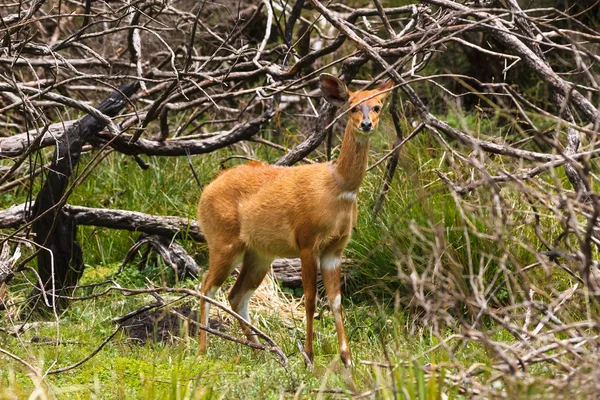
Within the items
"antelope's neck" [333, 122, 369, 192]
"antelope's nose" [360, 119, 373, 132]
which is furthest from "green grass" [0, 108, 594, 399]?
"antelope's nose" [360, 119, 373, 132]

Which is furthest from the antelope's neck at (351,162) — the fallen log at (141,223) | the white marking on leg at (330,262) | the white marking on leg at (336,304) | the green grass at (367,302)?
the fallen log at (141,223)

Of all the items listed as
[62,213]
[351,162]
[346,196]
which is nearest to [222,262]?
[346,196]

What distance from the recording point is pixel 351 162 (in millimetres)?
6402

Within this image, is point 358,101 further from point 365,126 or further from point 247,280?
point 247,280

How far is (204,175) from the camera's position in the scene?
32.8 feet

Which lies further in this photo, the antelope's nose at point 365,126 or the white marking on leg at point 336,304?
the white marking on leg at point 336,304

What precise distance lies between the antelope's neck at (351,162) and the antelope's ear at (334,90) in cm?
23

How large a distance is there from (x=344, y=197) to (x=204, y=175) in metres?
3.80

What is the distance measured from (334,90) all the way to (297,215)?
89 centimetres

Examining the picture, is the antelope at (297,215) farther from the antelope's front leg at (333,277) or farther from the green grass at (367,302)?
the green grass at (367,302)

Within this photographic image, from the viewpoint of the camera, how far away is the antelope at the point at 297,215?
6.40 metres

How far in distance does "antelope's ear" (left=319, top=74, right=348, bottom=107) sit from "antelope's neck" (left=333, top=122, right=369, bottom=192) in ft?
0.76

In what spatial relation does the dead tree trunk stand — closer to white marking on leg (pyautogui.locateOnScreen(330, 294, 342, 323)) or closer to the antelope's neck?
the antelope's neck

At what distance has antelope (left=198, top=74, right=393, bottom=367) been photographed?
640cm
